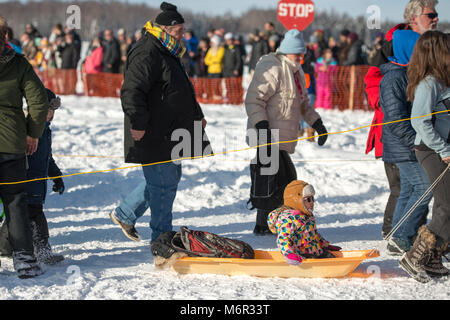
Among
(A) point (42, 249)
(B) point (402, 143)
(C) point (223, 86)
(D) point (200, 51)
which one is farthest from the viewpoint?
(D) point (200, 51)

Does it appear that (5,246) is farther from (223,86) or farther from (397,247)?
(223,86)

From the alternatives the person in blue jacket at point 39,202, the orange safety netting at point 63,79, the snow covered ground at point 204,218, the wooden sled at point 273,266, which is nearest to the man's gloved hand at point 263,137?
the snow covered ground at point 204,218

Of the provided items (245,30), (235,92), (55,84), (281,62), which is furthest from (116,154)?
(245,30)

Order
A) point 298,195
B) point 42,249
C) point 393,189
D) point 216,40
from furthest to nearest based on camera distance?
point 216,40 < point 393,189 < point 42,249 < point 298,195

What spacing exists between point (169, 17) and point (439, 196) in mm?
2411

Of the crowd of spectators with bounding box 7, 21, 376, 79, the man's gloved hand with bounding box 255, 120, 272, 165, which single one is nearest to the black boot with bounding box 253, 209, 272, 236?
the man's gloved hand with bounding box 255, 120, 272, 165

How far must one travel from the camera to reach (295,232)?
14.8 ft

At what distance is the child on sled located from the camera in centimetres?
444

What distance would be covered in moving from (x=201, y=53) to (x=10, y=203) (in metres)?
13.5

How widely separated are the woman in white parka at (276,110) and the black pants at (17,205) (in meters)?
2.15

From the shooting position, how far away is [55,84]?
1727 cm
